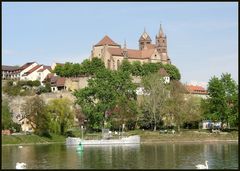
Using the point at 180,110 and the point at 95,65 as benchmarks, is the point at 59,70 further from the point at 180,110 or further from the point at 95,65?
the point at 180,110

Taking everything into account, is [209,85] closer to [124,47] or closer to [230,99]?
[230,99]

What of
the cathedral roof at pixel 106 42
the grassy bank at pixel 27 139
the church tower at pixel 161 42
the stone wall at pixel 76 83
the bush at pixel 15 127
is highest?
the church tower at pixel 161 42

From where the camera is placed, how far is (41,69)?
125312mm

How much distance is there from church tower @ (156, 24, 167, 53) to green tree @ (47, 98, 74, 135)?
69.6 m

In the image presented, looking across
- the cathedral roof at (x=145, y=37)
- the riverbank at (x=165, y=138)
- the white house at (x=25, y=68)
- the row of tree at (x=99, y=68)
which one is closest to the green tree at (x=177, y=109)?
the riverbank at (x=165, y=138)

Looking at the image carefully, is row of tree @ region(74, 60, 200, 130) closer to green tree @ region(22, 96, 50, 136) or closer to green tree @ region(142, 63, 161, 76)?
green tree @ region(22, 96, 50, 136)

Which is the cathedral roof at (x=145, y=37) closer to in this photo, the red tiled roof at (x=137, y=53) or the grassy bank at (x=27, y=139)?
the red tiled roof at (x=137, y=53)

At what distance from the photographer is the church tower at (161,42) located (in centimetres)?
13962

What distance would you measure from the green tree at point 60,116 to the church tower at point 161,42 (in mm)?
69580

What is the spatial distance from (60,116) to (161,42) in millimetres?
77247

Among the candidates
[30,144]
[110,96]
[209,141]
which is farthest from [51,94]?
[209,141]

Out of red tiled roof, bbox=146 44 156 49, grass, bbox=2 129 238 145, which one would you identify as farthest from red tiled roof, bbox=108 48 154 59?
grass, bbox=2 129 238 145

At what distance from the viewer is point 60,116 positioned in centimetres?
6944

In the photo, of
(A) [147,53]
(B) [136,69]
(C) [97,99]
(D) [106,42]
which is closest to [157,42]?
(A) [147,53]
